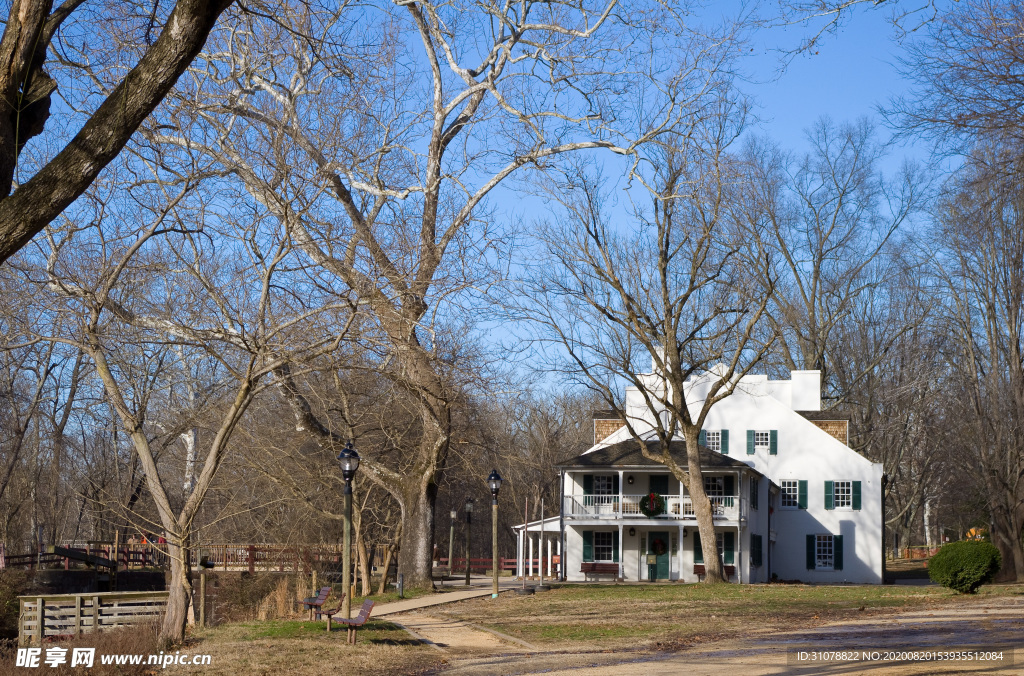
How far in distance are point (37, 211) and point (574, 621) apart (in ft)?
42.8

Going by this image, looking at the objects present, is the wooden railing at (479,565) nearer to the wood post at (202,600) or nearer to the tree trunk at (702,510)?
the tree trunk at (702,510)

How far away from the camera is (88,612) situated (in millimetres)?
15484

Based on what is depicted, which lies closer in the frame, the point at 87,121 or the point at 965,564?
the point at 87,121

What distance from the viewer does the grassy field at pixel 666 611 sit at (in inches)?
593

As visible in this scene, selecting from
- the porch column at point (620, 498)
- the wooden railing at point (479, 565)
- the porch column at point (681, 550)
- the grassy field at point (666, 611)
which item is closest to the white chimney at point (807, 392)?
the porch column at point (681, 550)

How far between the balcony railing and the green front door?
52.7 inches

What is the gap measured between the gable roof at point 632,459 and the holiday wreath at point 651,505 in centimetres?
121

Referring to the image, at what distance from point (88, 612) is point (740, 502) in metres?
24.3

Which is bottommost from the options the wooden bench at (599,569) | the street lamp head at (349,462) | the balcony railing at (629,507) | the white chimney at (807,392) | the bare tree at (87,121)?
the wooden bench at (599,569)

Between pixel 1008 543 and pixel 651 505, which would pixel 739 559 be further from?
pixel 1008 543

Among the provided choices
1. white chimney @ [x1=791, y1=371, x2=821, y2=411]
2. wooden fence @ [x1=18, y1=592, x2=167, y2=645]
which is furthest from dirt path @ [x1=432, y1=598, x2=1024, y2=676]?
white chimney @ [x1=791, y1=371, x2=821, y2=411]

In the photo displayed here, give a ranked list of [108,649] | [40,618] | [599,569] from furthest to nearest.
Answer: [599,569]
[40,618]
[108,649]

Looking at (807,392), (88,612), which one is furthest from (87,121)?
(807,392)

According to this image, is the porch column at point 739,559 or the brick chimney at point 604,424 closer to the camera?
the porch column at point 739,559
